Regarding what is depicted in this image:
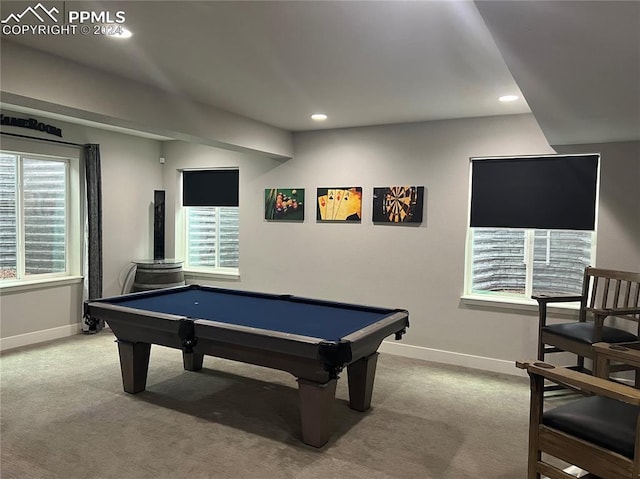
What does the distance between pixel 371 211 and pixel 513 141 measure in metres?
1.63

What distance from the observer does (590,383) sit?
1934mm

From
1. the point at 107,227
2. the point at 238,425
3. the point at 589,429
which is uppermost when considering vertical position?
the point at 107,227

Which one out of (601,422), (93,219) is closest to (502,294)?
(601,422)

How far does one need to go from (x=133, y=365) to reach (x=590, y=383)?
327 cm

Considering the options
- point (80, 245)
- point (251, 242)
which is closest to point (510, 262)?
point (251, 242)

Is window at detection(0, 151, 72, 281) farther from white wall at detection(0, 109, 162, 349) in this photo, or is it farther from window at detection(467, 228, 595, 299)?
window at detection(467, 228, 595, 299)

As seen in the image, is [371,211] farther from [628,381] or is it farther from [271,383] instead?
[628,381]

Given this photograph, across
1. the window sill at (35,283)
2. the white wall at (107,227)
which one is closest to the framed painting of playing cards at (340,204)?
the white wall at (107,227)

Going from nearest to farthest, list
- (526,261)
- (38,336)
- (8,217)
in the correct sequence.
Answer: (526,261), (8,217), (38,336)

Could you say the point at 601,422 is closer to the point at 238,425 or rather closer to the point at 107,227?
the point at 238,425

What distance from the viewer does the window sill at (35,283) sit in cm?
493

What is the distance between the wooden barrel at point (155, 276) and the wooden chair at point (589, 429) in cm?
479

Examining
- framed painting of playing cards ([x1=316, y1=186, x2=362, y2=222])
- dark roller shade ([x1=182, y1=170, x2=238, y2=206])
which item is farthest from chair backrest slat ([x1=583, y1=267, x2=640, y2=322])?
A: dark roller shade ([x1=182, y1=170, x2=238, y2=206])

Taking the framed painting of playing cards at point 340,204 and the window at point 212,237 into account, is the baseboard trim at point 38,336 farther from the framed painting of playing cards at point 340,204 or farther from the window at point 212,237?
the framed painting of playing cards at point 340,204
